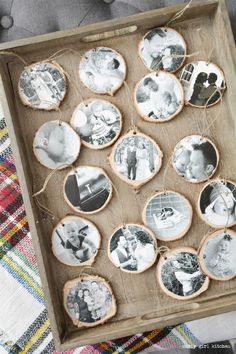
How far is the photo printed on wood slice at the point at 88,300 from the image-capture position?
69cm

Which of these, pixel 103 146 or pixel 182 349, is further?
pixel 182 349

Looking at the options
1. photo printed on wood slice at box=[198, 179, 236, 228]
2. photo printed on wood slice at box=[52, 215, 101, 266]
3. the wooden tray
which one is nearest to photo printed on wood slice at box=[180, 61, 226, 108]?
the wooden tray

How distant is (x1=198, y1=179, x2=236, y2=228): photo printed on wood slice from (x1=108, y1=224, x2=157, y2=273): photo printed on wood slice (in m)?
0.08

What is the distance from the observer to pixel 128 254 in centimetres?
70

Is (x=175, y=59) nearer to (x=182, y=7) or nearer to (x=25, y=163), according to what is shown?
(x=182, y=7)

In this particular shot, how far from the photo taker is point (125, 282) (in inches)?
27.7

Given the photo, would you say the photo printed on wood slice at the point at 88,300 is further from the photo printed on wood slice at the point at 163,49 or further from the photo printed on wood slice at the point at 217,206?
the photo printed on wood slice at the point at 163,49

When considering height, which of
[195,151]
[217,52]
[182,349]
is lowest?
[182,349]

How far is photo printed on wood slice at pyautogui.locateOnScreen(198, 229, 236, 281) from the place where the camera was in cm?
70

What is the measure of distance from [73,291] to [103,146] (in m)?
0.20

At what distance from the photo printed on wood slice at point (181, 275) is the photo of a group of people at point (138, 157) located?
115 mm

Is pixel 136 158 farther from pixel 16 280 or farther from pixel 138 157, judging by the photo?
pixel 16 280

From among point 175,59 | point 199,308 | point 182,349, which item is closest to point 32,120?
point 175,59

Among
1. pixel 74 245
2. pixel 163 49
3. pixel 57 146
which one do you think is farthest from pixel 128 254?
pixel 163 49
